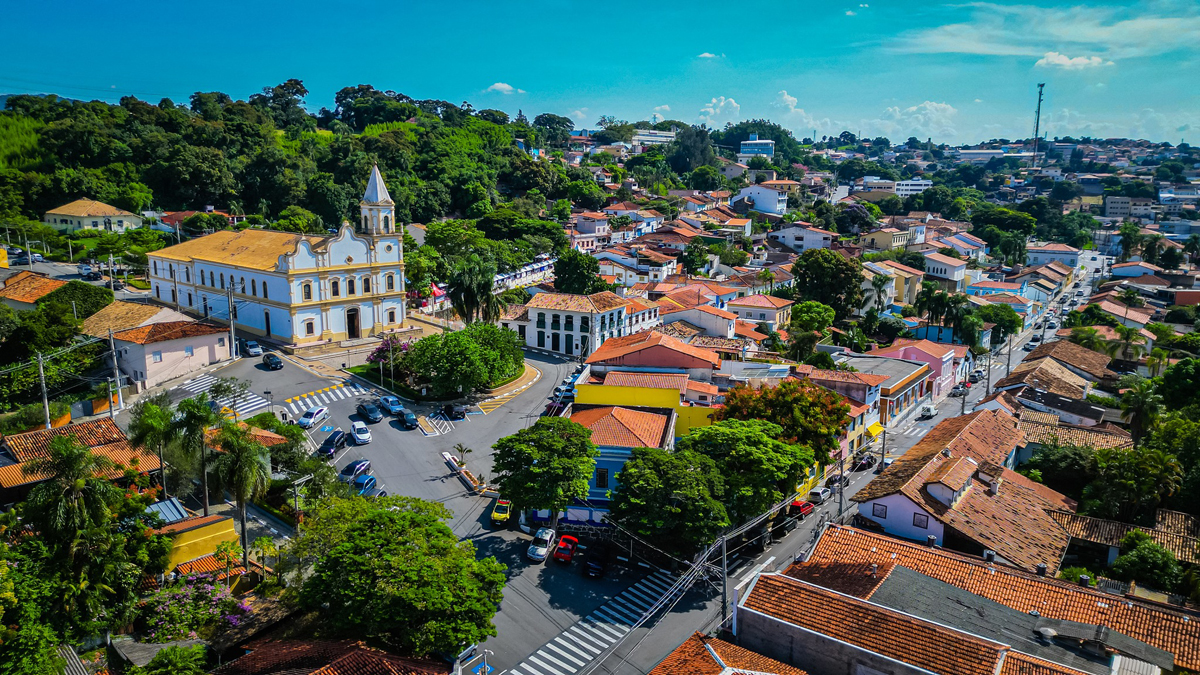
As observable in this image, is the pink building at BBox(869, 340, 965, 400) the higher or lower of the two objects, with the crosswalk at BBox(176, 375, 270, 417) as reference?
lower

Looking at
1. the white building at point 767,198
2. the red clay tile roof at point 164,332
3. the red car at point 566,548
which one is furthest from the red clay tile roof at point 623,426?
the white building at point 767,198

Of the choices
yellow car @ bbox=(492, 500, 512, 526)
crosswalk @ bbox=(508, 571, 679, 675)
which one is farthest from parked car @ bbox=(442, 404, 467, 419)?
crosswalk @ bbox=(508, 571, 679, 675)

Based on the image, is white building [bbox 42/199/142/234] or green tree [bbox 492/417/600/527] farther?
white building [bbox 42/199/142/234]

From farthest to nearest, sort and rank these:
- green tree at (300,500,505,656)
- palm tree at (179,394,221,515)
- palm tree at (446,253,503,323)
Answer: palm tree at (446,253,503,323) → palm tree at (179,394,221,515) → green tree at (300,500,505,656)

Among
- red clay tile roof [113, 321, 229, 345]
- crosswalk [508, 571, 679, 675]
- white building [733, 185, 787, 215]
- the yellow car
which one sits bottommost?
crosswalk [508, 571, 679, 675]

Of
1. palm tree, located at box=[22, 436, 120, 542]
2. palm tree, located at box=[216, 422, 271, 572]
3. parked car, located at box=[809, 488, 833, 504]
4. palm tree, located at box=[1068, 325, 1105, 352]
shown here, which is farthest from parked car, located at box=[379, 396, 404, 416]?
palm tree, located at box=[1068, 325, 1105, 352]

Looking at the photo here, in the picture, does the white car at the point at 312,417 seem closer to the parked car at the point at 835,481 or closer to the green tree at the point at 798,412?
the green tree at the point at 798,412

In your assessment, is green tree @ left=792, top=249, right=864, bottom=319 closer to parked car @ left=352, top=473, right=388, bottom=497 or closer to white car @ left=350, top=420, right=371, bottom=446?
white car @ left=350, top=420, right=371, bottom=446

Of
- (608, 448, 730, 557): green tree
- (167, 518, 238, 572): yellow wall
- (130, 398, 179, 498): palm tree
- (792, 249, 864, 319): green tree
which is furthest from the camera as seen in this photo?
(792, 249, 864, 319): green tree
